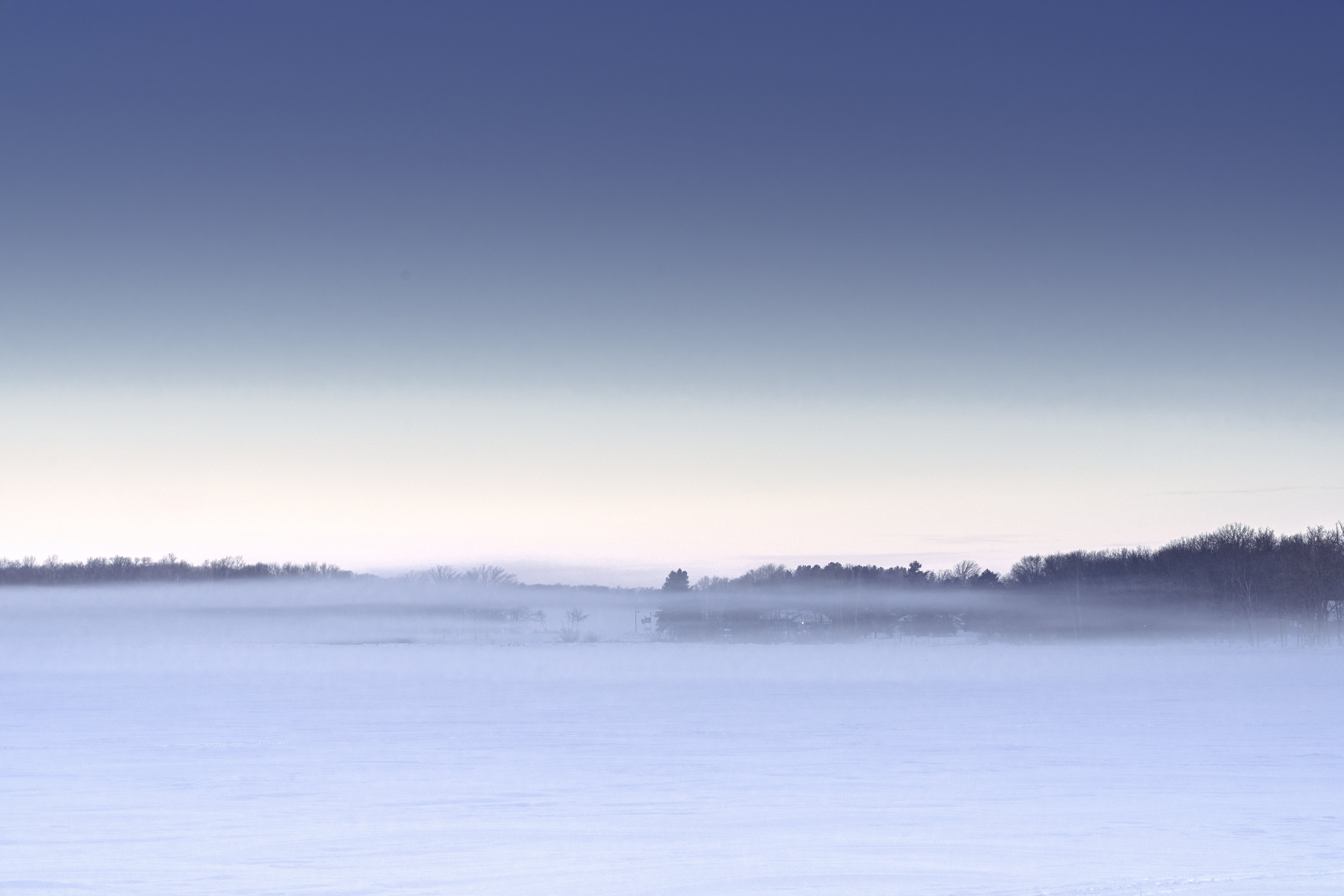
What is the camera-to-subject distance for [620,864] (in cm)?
878

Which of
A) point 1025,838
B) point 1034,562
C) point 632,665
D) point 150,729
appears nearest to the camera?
point 1025,838

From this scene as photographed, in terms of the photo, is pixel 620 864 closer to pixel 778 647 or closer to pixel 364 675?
pixel 364 675

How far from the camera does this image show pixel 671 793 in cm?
1209

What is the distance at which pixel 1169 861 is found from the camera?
351 inches

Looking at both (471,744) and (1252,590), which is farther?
(1252,590)

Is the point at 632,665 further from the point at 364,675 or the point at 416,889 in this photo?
the point at 416,889

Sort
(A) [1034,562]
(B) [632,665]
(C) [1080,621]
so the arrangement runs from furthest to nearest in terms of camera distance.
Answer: (A) [1034,562], (C) [1080,621], (B) [632,665]

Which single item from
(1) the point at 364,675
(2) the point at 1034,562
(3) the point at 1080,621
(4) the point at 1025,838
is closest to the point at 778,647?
(3) the point at 1080,621

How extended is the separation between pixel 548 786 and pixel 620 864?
12.6 ft

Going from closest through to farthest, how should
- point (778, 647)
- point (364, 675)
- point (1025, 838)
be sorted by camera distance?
point (1025, 838)
point (364, 675)
point (778, 647)

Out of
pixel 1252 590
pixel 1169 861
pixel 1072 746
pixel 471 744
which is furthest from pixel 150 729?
pixel 1252 590

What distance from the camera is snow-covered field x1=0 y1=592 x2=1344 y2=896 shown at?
848 centimetres

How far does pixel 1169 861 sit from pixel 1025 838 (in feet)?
3.76

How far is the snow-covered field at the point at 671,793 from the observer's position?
8.48m
